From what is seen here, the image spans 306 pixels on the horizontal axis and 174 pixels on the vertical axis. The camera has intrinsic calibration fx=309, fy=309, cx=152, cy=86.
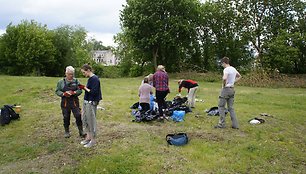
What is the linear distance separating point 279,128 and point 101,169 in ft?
21.0

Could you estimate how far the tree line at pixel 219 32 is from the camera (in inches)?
1257

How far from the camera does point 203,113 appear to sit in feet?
41.3

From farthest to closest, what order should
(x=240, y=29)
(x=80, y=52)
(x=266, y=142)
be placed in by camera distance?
(x=80, y=52)
(x=240, y=29)
(x=266, y=142)

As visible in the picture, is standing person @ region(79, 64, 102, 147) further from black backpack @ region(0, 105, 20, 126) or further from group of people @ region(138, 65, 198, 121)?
black backpack @ region(0, 105, 20, 126)

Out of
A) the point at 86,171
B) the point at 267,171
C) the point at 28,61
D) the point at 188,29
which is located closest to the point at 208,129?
the point at 267,171

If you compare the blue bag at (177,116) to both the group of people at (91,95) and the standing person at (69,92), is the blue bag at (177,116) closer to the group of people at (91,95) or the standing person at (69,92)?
the group of people at (91,95)

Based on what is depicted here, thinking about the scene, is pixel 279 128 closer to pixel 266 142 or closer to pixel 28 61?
pixel 266 142

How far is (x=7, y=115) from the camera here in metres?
11.6

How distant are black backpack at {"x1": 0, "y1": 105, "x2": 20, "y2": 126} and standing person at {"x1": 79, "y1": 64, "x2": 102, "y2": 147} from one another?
4.84 m

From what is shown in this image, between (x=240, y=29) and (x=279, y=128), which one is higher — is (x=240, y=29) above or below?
above

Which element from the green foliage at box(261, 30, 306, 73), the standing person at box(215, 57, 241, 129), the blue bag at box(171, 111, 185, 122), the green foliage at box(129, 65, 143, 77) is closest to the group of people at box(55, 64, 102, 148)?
the blue bag at box(171, 111, 185, 122)

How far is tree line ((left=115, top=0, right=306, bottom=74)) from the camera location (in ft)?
105

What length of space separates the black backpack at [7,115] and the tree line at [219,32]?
2129cm

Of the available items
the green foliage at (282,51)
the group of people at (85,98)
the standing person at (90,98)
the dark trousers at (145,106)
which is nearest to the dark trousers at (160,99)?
the dark trousers at (145,106)
